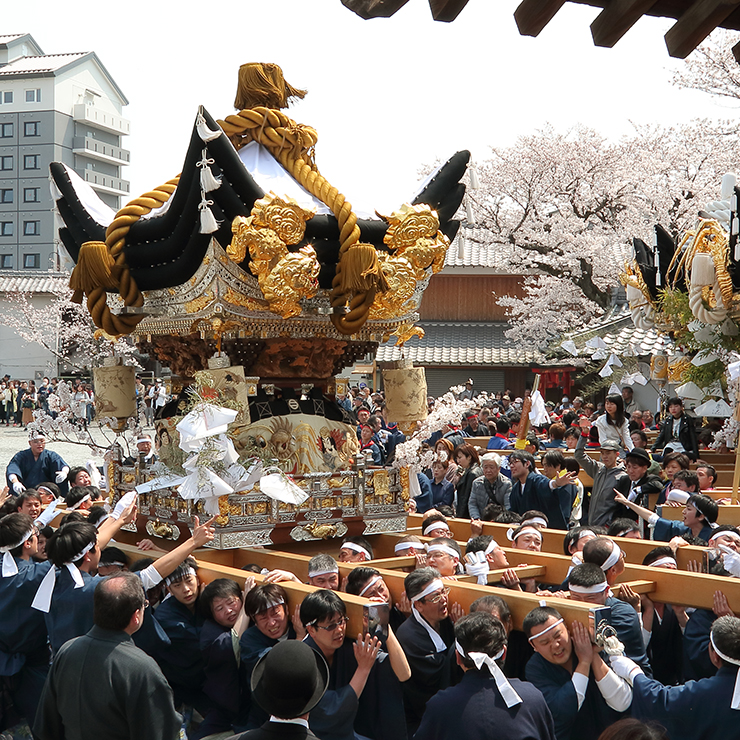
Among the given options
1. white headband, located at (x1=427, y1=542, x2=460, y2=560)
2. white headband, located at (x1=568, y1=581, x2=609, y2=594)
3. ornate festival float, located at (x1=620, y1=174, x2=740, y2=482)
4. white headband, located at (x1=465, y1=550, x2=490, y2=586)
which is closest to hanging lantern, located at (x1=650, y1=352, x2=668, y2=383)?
ornate festival float, located at (x1=620, y1=174, x2=740, y2=482)

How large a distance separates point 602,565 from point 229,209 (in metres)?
3.12

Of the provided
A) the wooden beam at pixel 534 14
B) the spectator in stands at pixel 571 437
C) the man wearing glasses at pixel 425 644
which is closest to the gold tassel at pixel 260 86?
the man wearing glasses at pixel 425 644

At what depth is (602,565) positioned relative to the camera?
4.61m

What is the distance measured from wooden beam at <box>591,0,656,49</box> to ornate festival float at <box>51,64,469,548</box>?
3.11m

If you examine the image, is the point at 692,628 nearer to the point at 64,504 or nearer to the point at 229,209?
the point at 229,209

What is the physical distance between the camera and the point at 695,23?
2615 millimetres

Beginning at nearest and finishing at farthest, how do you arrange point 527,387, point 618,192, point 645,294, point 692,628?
point 692,628
point 645,294
point 618,192
point 527,387

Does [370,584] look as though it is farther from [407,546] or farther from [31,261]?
[31,261]

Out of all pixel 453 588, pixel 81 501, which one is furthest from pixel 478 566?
pixel 81 501

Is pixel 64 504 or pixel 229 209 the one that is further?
pixel 64 504

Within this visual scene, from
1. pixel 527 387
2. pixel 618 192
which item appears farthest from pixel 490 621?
pixel 527 387

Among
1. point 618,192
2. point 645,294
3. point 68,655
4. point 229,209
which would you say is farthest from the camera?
point 618,192

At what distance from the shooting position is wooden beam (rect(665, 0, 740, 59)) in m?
2.53

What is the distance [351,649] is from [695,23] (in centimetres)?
297
